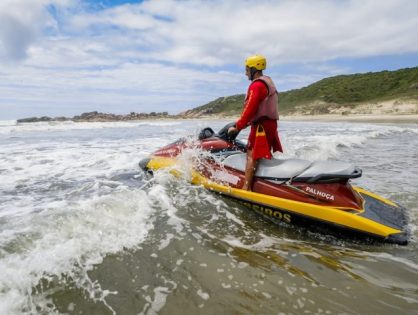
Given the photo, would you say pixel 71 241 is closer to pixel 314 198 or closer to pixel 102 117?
pixel 314 198

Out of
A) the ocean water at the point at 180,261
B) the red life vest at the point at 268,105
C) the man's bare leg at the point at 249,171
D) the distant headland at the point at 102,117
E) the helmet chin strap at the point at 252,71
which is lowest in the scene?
the distant headland at the point at 102,117

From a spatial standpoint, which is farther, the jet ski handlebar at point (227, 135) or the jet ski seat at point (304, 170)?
the jet ski handlebar at point (227, 135)

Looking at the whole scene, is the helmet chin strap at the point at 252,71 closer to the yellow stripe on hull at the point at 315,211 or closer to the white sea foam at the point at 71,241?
the yellow stripe on hull at the point at 315,211

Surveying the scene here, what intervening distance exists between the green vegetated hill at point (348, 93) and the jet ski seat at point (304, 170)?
140 feet

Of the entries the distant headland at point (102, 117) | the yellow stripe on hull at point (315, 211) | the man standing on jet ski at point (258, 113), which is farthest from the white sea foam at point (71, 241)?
the distant headland at point (102, 117)

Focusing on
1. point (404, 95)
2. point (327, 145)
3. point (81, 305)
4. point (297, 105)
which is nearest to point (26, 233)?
point (81, 305)

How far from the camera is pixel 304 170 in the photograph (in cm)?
448

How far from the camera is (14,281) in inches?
110

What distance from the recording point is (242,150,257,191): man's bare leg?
15.9 ft

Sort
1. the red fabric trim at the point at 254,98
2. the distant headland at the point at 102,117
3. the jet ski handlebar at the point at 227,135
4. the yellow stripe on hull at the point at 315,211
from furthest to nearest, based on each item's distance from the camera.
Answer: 1. the distant headland at the point at 102,117
2. the jet ski handlebar at the point at 227,135
3. the red fabric trim at the point at 254,98
4. the yellow stripe on hull at the point at 315,211

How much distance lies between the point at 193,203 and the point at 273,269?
211cm

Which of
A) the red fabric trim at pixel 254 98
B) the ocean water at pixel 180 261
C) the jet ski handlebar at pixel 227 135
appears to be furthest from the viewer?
the jet ski handlebar at pixel 227 135

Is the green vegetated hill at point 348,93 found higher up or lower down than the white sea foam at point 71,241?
higher up

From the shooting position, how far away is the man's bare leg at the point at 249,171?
4854mm
